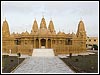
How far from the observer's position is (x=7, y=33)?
33812 millimetres

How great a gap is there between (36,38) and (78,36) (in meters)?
6.71

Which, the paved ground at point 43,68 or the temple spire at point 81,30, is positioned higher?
the temple spire at point 81,30

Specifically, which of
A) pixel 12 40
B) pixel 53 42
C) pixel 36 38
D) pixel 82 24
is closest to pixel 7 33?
pixel 12 40

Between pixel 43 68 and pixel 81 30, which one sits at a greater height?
pixel 81 30

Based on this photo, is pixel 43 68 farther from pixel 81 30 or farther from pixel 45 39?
pixel 81 30

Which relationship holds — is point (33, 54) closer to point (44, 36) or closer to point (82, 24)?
point (44, 36)

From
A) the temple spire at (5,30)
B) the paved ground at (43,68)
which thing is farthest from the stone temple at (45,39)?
the paved ground at (43,68)

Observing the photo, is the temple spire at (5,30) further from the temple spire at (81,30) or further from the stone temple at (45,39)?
the temple spire at (81,30)

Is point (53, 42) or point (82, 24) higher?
point (82, 24)

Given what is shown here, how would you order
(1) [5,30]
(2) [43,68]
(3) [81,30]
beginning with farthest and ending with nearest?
(3) [81,30], (1) [5,30], (2) [43,68]

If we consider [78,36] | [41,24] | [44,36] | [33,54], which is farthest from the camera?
[41,24]

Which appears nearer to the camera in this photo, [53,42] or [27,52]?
[27,52]

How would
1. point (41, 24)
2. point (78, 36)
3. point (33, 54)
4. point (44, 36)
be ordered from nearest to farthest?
point (33, 54)
point (44, 36)
point (78, 36)
point (41, 24)

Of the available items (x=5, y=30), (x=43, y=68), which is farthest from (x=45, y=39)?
(x=43, y=68)
